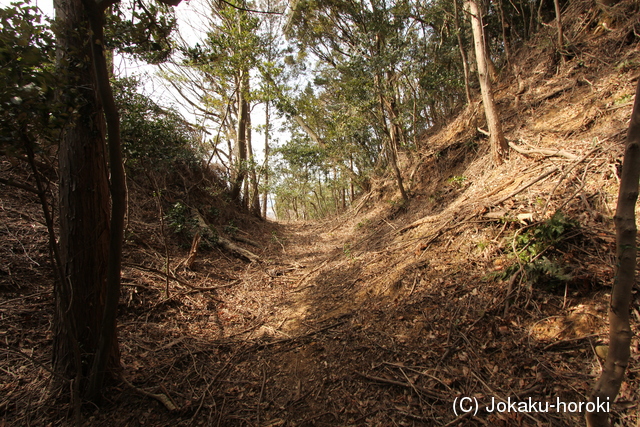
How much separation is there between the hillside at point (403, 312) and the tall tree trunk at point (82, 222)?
1.16 feet

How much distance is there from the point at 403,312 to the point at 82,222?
3.48 metres

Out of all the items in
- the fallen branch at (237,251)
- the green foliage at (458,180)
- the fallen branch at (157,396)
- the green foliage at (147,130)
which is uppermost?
the green foliage at (147,130)

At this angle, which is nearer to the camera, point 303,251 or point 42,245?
point 42,245

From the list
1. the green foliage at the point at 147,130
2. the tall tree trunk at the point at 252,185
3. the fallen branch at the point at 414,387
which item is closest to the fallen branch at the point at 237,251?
the green foliage at the point at 147,130

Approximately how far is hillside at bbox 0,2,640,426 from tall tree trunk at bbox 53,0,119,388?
35 centimetres

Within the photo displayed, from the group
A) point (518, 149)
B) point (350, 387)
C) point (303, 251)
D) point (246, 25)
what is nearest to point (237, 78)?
point (246, 25)

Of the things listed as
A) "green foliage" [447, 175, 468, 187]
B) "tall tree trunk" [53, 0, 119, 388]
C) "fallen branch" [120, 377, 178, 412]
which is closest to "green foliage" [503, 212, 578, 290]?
"green foliage" [447, 175, 468, 187]

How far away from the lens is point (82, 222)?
231 centimetres

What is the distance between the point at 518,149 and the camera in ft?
17.2

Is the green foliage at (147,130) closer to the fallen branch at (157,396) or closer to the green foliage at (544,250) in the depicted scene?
the fallen branch at (157,396)

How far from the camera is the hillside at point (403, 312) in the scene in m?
2.31

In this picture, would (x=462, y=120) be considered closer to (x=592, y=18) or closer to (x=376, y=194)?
(x=592, y=18)

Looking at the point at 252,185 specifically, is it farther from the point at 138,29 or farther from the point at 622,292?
the point at 622,292

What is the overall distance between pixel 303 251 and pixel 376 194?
488 centimetres
